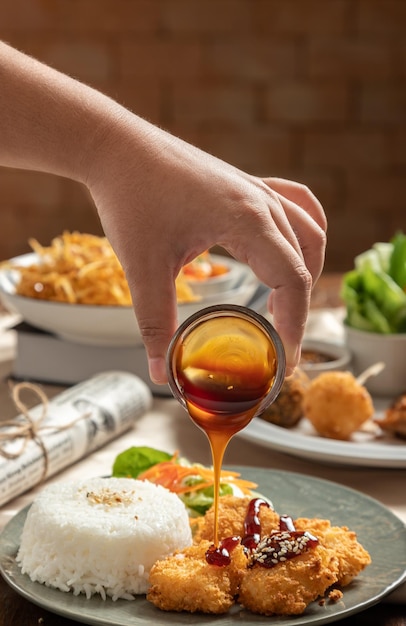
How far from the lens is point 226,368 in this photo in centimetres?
150

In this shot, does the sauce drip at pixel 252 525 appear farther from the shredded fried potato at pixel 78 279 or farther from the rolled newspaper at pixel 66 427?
the shredded fried potato at pixel 78 279

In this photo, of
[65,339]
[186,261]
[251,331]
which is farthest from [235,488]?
[65,339]

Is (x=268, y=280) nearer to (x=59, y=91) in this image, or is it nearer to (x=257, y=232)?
(x=257, y=232)

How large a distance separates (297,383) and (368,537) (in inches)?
28.3

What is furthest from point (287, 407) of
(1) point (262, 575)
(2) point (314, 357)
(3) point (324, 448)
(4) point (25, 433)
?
(1) point (262, 575)

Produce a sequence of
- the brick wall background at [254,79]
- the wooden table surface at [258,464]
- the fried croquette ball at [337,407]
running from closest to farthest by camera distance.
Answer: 1. the wooden table surface at [258,464]
2. the fried croquette ball at [337,407]
3. the brick wall background at [254,79]

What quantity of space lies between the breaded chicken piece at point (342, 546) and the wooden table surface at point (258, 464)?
7 cm

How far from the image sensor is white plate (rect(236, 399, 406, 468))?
1.98m

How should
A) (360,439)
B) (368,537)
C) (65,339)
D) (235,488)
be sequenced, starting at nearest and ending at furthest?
(368,537)
(235,488)
(360,439)
(65,339)

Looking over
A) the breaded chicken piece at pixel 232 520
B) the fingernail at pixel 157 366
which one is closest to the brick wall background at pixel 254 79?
the breaded chicken piece at pixel 232 520

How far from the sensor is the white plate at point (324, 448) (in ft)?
6.49

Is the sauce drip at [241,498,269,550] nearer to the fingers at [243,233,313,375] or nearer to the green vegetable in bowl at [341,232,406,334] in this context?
the fingers at [243,233,313,375]

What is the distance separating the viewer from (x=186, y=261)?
146 centimetres

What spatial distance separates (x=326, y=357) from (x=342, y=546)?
46.4 inches
